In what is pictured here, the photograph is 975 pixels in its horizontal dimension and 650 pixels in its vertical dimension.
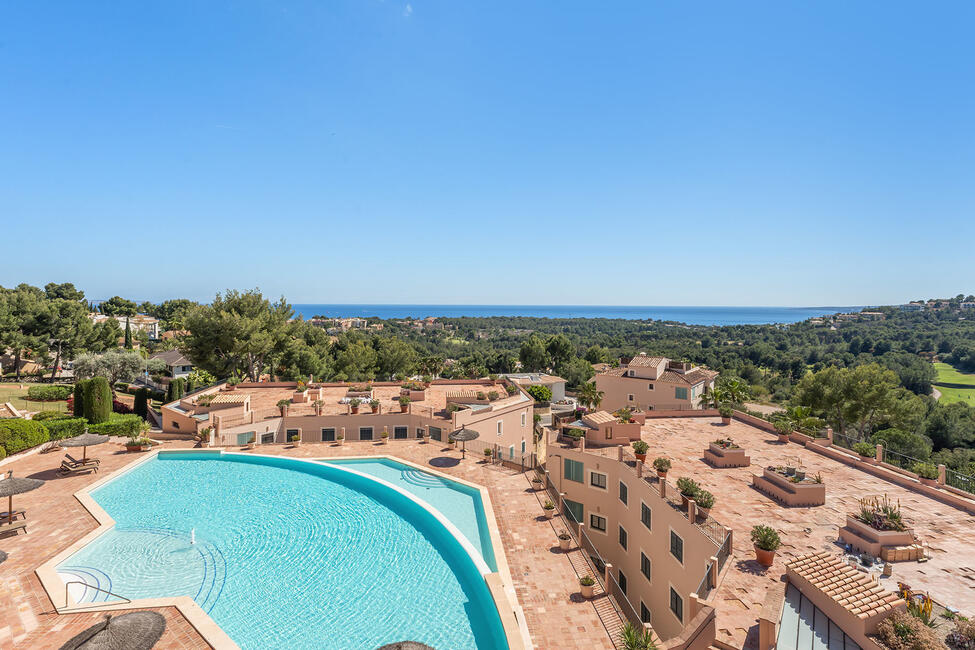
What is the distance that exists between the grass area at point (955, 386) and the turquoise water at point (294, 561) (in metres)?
97.7

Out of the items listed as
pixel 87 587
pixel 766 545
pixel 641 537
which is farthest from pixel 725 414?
pixel 87 587

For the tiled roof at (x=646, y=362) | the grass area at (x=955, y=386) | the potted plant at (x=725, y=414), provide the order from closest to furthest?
the potted plant at (x=725, y=414), the tiled roof at (x=646, y=362), the grass area at (x=955, y=386)

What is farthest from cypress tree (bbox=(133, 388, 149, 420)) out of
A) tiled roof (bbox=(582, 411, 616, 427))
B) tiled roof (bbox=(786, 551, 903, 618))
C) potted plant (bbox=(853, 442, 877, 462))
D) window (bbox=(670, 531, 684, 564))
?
potted plant (bbox=(853, 442, 877, 462))

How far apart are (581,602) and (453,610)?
3425 millimetres

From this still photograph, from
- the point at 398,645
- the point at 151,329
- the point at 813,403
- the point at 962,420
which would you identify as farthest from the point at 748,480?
the point at 151,329

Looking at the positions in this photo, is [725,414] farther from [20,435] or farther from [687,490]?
[20,435]

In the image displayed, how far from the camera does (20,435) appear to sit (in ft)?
69.9

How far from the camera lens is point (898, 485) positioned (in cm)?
1788

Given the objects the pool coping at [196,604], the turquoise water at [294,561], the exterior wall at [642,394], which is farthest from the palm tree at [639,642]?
the exterior wall at [642,394]

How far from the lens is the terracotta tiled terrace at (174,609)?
9.49 m

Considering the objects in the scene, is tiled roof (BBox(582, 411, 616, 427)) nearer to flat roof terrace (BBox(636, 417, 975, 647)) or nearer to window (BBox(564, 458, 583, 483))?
flat roof terrace (BBox(636, 417, 975, 647))

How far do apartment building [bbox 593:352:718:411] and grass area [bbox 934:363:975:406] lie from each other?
203ft

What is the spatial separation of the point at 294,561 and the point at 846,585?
49.1ft

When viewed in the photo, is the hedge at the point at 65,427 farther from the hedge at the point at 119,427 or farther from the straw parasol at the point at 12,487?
the straw parasol at the point at 12,487
